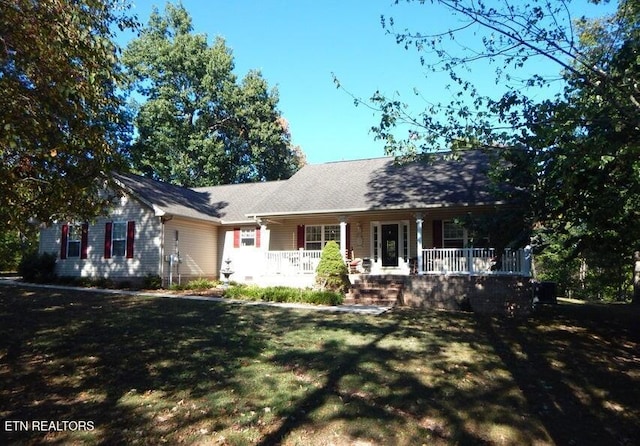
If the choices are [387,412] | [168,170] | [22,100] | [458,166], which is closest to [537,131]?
[387,412]

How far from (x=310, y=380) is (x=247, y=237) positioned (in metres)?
15.6

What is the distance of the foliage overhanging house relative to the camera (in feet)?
51.2

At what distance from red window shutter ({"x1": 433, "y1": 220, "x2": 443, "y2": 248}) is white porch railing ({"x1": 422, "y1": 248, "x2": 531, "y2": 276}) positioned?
3.40ft

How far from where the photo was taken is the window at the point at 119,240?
19297 millimetres

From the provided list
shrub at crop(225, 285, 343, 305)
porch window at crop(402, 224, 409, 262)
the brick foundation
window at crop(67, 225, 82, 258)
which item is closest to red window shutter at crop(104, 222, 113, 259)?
window at crop(67, 225, 82, 258)

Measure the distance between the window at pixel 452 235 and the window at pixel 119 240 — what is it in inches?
503

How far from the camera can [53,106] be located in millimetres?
6605

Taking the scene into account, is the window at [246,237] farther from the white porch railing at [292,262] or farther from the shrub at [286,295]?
the shrub at [286,295]

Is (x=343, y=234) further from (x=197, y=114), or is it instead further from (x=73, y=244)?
(x=197, y=114)

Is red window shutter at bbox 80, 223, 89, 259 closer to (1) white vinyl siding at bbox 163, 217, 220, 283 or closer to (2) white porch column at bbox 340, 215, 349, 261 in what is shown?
(1) white vinyl siding at bbox 163, 217, 220, 283

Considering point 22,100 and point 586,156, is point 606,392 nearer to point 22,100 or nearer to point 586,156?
point 586,156

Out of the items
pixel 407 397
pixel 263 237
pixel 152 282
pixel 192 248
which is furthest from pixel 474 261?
pixel 192 248

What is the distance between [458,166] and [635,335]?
9.84 m

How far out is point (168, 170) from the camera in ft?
110
